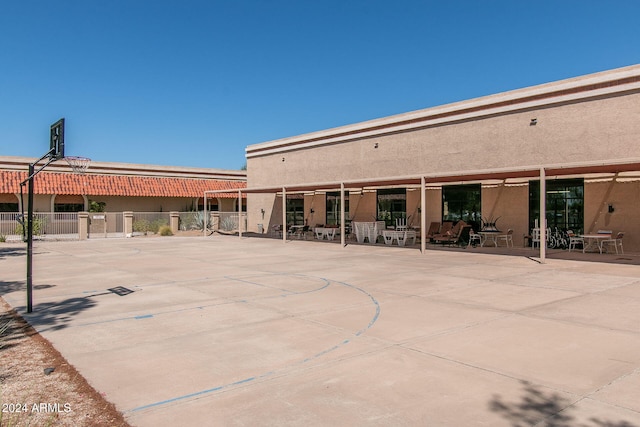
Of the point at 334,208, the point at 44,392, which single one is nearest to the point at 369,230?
the point at 334,208

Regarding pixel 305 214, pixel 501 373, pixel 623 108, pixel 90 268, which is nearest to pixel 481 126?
pixel 623 108

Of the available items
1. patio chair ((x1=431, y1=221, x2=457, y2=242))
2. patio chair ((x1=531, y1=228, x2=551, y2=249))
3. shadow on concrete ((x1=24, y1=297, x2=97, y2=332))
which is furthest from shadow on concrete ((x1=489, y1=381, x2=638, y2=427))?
patio chair ((x1=431, y1=221, x2=457, y2=242))

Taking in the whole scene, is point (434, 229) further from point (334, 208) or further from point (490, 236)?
point (334, 208)

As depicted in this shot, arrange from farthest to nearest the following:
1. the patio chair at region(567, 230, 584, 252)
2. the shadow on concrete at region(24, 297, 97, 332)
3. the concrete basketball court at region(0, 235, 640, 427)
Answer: the patio chair at region(567, 230, 584, 252), the shadow on concrete at region(24, 297, 97, 332), the concrete basketball court at region(0, 235, 640, 427)

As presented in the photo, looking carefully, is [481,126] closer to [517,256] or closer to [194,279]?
[517,256]

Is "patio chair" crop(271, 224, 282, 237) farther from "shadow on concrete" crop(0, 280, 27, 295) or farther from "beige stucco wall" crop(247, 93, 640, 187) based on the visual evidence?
"shadow on concrete" crop(0, 280, 27, 295)

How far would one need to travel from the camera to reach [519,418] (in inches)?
157

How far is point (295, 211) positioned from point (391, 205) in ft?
28.0

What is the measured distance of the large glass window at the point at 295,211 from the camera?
104 ft

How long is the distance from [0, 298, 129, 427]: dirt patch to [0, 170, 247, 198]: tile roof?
26.1m

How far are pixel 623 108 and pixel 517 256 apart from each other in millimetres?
6286

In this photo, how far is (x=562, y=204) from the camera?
63.1ft

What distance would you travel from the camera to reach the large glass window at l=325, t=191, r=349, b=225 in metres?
28.5

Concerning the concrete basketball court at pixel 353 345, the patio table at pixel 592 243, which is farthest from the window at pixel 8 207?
the patio table at pixel 592 243
